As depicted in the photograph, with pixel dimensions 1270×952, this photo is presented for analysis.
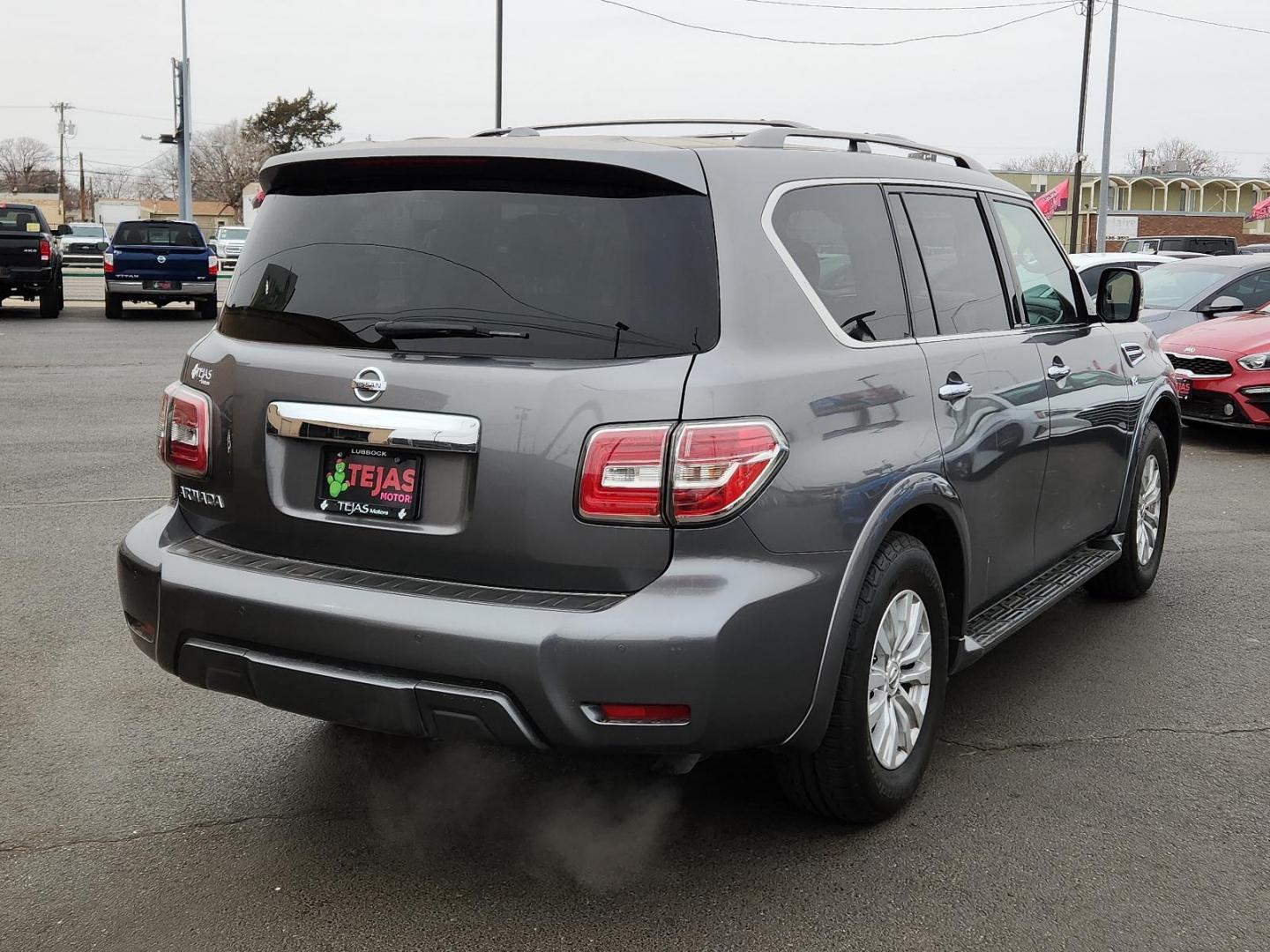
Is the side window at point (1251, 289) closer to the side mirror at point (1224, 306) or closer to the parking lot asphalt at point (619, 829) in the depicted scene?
the side mirror at point (1224, 306)

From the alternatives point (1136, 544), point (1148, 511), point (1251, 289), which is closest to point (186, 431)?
point (1136, 544)

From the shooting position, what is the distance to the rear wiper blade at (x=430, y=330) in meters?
3.13

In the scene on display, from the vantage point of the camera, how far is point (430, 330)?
3.19 meters

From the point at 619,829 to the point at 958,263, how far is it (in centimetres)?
205

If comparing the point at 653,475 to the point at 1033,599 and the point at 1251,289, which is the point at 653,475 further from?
the point at 1251,289

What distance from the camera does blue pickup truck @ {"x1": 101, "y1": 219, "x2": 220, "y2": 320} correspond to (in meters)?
22.9

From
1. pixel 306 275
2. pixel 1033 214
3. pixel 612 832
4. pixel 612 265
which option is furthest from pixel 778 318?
pixel 1033 214

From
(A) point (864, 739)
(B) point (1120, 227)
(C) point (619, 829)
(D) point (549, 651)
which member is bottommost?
(C) point (619, 829)

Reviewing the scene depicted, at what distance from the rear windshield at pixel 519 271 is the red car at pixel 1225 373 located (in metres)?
8.26

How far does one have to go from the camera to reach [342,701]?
3109mm

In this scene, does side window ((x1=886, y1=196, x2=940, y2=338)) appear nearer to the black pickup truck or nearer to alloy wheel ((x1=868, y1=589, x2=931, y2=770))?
alloy wheel ((x1=868, y1=589, x2=931, y2=770))

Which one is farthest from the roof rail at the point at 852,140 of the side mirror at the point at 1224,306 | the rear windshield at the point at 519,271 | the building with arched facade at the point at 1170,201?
the building with arched facade at the point at 1170,201

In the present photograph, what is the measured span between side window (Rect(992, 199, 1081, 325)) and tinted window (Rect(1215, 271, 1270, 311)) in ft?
29.8

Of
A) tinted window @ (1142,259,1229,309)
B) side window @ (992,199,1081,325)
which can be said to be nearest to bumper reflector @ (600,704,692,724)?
side window @ (992,199,1081,325)
